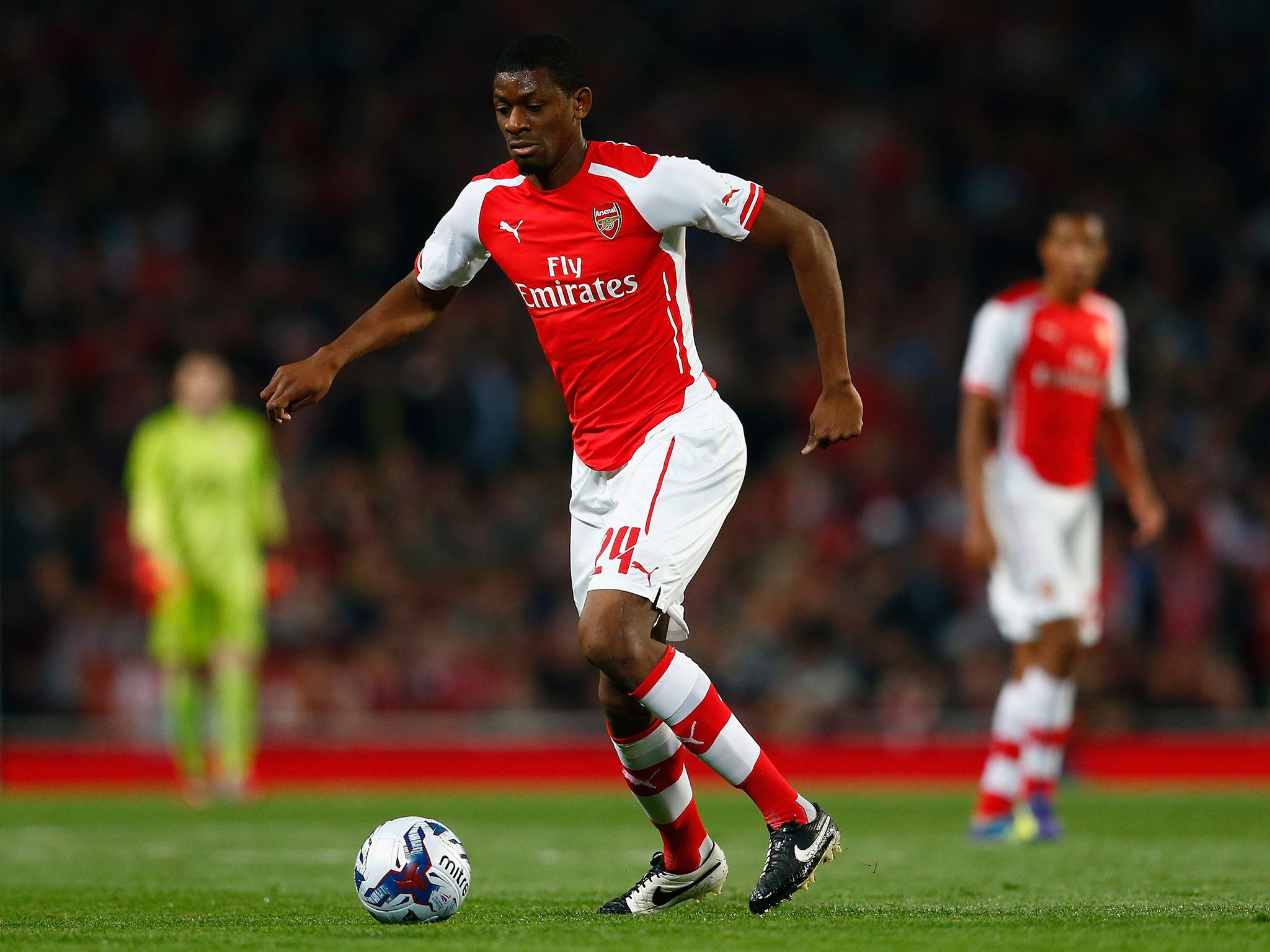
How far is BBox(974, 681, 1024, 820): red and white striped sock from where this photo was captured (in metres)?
7.64

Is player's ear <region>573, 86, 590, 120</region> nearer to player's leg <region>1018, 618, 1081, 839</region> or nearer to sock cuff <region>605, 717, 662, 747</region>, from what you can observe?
sock cuff <region>605, 717, 662, 747</region>

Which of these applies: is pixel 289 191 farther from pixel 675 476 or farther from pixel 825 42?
pixel 675 476

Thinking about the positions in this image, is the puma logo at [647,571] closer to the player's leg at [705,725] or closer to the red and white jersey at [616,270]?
the player's leg at [705,725]

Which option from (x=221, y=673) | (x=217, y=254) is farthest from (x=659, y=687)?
(x=217, y=254)

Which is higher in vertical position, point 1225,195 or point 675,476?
point 1225,195

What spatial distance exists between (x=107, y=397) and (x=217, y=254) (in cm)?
209

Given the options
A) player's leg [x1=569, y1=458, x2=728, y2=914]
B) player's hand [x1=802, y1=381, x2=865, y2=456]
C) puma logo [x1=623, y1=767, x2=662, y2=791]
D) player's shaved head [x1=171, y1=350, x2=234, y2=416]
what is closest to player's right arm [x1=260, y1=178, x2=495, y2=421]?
player's leg [x1=569, y1=458, x2=728, y2=914]

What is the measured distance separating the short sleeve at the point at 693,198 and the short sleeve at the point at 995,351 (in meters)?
3.26

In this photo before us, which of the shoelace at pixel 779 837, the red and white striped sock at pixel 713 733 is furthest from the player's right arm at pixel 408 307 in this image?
the shoelace at pixel 779 837

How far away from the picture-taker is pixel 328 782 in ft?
41.3

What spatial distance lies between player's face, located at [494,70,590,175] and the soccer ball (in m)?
1.77

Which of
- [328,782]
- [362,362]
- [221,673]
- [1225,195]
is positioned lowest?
[328,782]

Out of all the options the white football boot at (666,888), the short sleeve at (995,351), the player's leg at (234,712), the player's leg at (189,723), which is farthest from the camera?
the player's leg at (189,723)

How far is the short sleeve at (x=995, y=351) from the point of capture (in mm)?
7844
